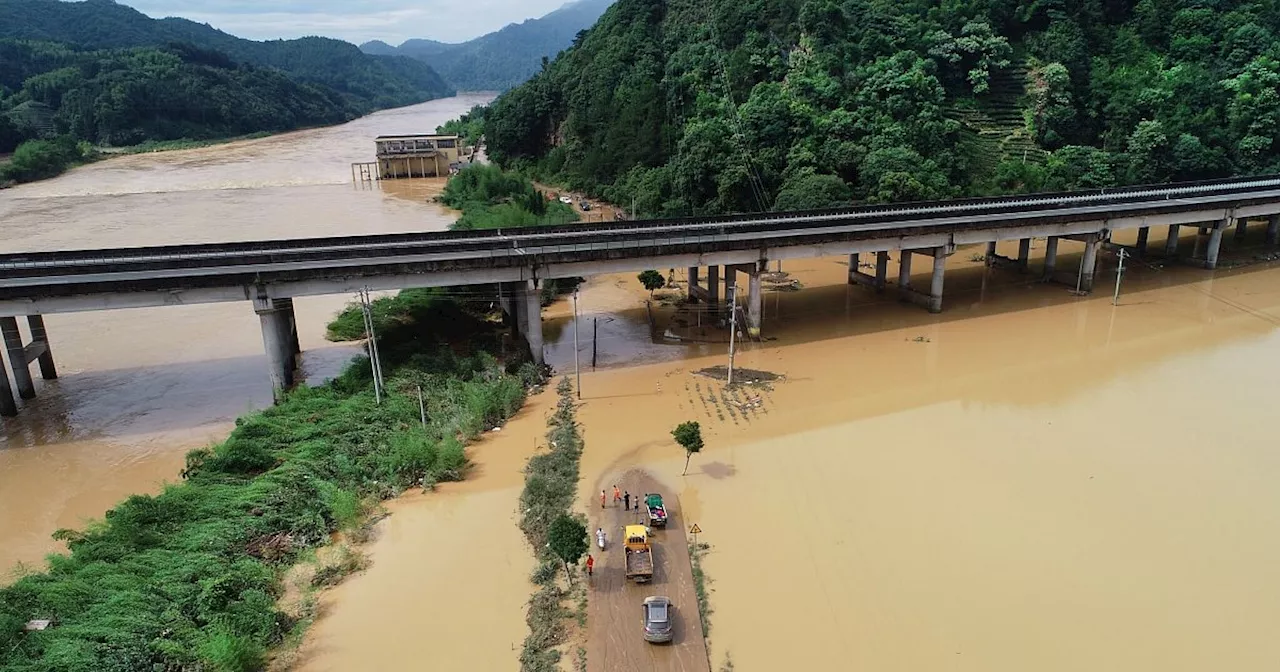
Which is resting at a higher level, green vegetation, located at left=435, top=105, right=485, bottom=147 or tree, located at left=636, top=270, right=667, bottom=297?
Result: green vegetation, located at left=435, top=105, right=485, bottom=147

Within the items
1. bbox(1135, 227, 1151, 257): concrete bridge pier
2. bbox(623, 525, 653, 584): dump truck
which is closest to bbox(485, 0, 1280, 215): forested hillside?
bbox(1135, 227, 1151, 257): concrete bridge pier

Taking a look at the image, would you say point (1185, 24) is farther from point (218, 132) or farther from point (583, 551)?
point (218, 132)

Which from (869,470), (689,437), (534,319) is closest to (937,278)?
(869,470)

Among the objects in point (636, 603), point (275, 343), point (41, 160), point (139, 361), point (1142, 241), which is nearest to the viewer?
point (636, 603)

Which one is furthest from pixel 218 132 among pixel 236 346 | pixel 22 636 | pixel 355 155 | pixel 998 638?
pixel 998 638

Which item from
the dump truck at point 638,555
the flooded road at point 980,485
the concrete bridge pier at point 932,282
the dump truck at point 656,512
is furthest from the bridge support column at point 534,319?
the concrete bridge pier at point 932,282

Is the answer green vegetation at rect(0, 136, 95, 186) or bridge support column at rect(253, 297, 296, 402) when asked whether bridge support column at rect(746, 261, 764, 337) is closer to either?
bridge support column at rect(253, 297, 296, 402)

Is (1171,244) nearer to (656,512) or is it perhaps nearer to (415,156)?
(656,512)
